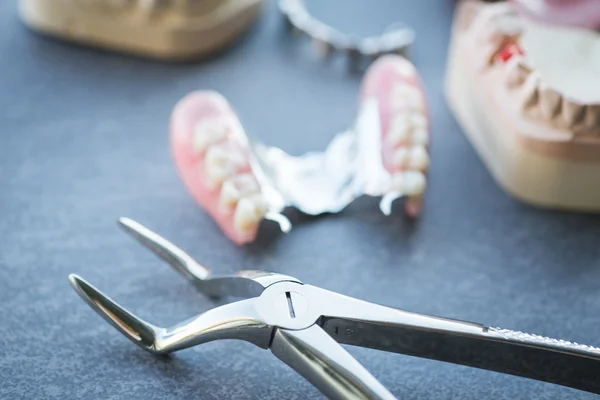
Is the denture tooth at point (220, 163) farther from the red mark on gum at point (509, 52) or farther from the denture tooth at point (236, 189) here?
the red mark on gum at point (509, 52)

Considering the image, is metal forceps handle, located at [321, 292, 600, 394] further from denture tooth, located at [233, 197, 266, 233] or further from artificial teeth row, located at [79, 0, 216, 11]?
artificial teeth row, located at [79, 0, 216, 11]

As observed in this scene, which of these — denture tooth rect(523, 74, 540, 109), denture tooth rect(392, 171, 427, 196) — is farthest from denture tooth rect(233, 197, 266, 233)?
denture tooth rect(523, 74, 540, 109)

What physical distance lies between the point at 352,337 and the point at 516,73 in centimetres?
29

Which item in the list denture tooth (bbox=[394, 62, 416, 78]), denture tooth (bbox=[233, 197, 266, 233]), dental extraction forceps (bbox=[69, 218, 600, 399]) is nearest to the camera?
dental extraction forceps (bbox=[69, 218, 600, 399])

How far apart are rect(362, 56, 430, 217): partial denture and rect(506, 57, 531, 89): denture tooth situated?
2.8 inches

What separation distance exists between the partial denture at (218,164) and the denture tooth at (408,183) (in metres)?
0.10

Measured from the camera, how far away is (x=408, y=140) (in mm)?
661

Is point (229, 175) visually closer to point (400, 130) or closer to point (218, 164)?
point (218, 164)

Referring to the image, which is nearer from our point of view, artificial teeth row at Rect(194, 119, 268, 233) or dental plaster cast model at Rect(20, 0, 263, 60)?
artificial teeth row at Rect(194, 119, 268, 233)

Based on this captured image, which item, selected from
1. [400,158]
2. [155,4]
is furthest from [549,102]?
[155,4]

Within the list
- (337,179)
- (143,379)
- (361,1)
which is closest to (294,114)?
(337,179)

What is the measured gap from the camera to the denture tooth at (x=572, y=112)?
2.03ft

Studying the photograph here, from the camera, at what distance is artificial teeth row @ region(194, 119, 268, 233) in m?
0.61

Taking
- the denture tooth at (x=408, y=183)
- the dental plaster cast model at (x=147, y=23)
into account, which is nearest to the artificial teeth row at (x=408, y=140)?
the denture tooth at (x=408, y=183)
